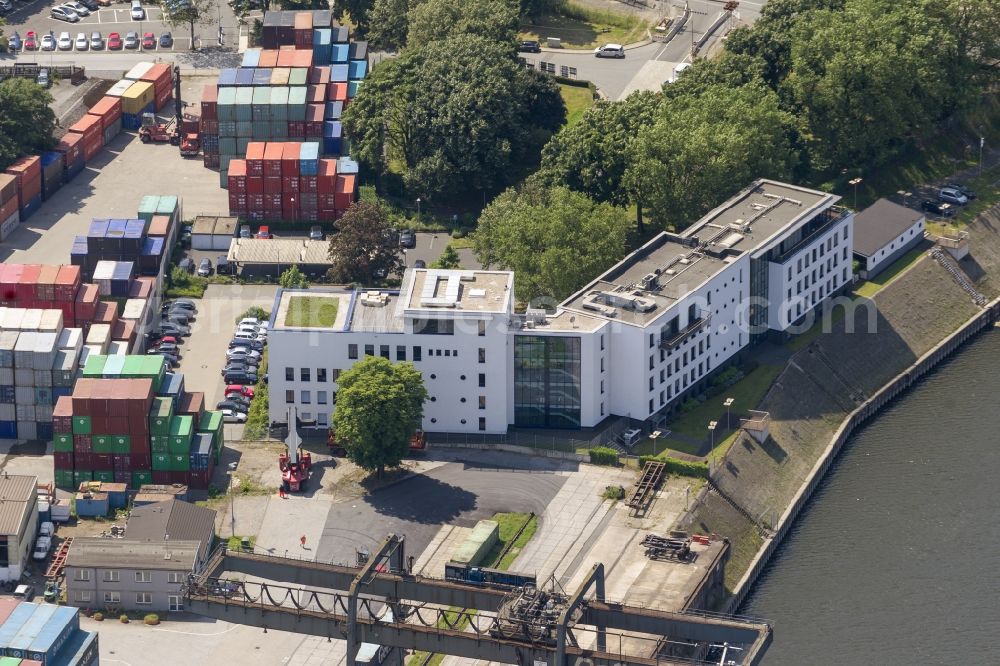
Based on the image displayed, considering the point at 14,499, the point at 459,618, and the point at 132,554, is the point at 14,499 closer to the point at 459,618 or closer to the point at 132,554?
the point at 132,554

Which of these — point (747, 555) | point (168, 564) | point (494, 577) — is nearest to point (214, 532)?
point (168, 564)

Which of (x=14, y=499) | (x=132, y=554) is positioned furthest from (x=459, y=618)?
(x=14, y=499)

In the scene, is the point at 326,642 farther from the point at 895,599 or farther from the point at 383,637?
the point at 895,599

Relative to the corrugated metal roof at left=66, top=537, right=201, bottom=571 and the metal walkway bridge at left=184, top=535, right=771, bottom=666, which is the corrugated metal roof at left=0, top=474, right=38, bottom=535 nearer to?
the corrugated metal roof at left=66, top=537, right=201, bottom=571

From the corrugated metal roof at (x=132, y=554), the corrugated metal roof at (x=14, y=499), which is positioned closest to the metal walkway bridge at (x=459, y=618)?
the corrugated metal roof at (x=132, y=554)

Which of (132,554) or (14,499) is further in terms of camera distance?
(14,499)

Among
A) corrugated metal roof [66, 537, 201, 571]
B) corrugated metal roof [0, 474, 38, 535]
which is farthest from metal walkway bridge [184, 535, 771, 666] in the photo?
corrugated metal roof [0, 474, 38, 535]
